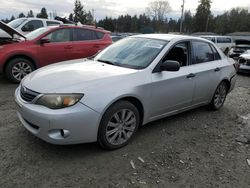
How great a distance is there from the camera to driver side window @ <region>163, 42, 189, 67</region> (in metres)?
4.28

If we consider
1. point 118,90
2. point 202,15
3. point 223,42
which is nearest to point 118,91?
point 118,90

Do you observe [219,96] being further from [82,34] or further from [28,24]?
[28,24]

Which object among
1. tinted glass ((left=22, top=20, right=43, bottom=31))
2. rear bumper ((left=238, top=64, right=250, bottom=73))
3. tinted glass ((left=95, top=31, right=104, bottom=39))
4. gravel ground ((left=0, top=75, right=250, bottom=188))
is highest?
tinted glass ((left=22, top=20, right=43, bottom=31))

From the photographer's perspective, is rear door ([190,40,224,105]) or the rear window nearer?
rear door ([190,40,224,105])

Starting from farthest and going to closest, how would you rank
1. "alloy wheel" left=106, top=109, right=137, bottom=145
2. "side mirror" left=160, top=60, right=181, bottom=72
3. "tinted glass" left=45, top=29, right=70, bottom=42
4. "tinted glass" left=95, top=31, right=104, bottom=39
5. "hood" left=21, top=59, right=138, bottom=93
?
"tinted glass" left=95, top=31, right=104, bottom=39
"tinted glass" left=45, top=29, right=70, bottom=42
"side mirror" left=160, top=60, right=181, bottom=72
"alloy wheel" left=106, top=109, right=137, bottom=145
"hood" left=21, top=59, right=138, bottom=93

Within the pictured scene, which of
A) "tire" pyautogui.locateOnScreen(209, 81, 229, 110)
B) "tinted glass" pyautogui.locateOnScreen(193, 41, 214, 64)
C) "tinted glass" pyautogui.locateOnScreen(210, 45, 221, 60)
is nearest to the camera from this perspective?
"tinted glass" pyautogui.locateOnScreen(193, 41, 214, 64)

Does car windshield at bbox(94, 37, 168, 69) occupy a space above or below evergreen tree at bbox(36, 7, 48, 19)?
below

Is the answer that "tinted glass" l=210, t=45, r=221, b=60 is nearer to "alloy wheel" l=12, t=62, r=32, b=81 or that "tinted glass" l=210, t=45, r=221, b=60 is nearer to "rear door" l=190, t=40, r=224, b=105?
"rear door" l=190, t=40, r=224, b=105

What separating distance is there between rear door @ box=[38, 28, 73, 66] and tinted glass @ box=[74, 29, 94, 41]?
0.19 meters

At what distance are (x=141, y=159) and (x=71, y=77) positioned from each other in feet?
4.68

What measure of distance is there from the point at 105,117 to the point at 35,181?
3.57 ft

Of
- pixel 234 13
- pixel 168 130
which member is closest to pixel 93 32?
pixel 168 130

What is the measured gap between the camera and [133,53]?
13.8ft

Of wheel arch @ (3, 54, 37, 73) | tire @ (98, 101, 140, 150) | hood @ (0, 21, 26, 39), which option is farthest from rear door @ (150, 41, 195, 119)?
hood @ (0, 21, 26, 39)
